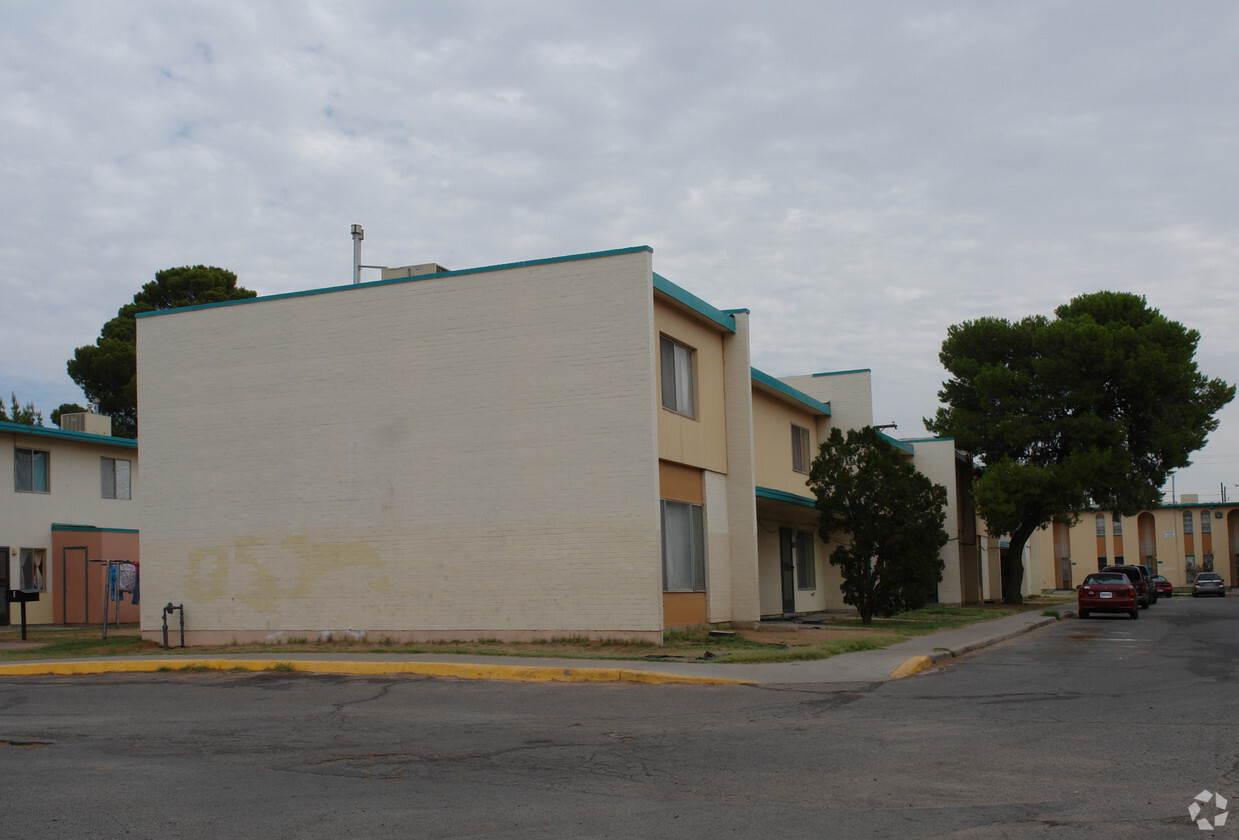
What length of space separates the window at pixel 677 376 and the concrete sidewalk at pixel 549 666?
6.31m

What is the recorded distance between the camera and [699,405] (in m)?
23.5

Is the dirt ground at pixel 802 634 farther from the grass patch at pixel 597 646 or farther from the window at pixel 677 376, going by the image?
the window at pixel 677 376

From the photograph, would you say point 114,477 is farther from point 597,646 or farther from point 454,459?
point 597,646

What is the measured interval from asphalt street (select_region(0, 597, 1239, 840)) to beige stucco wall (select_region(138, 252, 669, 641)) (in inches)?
197

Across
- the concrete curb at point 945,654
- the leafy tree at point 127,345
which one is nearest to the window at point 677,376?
the concrete curb at point 945,654

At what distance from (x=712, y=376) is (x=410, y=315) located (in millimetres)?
6792

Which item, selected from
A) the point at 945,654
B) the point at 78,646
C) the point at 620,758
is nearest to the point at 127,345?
the point at 78,646

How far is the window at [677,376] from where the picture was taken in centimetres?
2217

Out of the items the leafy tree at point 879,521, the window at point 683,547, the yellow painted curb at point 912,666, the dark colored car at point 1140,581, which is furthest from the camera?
the dark colored car at point 1140,581

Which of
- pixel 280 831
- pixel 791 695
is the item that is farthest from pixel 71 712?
pixel 791 695

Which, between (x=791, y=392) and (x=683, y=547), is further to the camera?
(x=791, y=392)

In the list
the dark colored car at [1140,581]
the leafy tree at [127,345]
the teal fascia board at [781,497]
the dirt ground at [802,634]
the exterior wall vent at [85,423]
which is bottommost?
the dark colored car at [1140,581]

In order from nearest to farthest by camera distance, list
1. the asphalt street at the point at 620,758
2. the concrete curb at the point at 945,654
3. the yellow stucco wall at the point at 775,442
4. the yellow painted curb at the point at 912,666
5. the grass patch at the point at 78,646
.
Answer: the asphalt street at the point at 620,758
the yellow painted curb at the point at 912,666
the concrete curb at the point at 945,654
the grass patch at the point at 78,646
the yellow stucco wall at the point at 775,442

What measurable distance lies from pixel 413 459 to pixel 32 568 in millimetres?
19016
